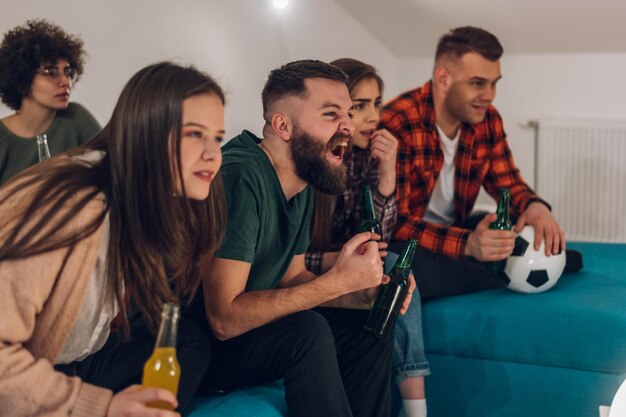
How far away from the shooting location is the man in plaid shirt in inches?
91.5

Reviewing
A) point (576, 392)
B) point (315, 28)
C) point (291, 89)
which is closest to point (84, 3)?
point (291, 89)

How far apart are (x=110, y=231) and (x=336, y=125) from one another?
735 mm

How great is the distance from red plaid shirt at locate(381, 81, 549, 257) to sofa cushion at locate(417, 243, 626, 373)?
221 mm

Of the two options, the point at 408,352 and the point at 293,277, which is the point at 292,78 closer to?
the point at 293,277

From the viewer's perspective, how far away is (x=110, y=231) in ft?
4.07

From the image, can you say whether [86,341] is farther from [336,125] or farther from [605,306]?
[605,306]

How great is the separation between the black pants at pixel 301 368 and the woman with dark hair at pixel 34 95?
2.59 feet

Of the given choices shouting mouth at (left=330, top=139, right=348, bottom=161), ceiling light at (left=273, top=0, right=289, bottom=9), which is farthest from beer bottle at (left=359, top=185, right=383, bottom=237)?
ceiling light at (left=273, top=0, right=289, bottom=9)

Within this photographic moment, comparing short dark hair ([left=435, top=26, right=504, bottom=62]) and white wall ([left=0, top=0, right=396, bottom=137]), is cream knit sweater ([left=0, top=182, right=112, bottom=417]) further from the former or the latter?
short dark hair ([left=435, top=26, right=504, bottom=62])

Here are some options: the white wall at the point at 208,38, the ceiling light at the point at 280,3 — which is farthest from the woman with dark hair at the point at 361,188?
the ceiling light at the point at 280,3

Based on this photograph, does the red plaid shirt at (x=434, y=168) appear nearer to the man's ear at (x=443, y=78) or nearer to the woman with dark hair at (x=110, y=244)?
the man's ear at (x=443, y=78)

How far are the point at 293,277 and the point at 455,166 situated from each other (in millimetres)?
957

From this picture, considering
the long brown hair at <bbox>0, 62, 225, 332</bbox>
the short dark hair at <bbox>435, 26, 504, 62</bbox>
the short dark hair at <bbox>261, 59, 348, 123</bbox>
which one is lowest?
the long brown hair at <bbox>0, 62, 225, 332</bbox>

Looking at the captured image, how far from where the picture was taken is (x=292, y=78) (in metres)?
1.82
